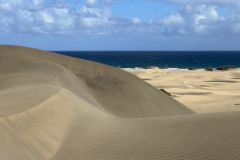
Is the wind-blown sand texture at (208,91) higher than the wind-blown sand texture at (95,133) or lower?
lower

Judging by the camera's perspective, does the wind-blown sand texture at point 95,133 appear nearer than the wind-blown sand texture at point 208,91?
Yes

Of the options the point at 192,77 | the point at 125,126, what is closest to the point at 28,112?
the point at 125,126

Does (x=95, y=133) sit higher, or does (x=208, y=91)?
(x=95, y=133)

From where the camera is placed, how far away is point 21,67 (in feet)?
46.6

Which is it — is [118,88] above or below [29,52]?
below

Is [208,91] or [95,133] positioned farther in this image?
[208,91]

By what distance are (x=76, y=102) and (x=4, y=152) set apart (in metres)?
3.60

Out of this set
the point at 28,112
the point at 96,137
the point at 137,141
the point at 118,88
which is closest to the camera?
the point at 137,141

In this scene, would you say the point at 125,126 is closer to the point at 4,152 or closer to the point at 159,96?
the point at 4,152

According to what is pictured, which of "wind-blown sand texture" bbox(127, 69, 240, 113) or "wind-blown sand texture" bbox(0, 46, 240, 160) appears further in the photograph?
"wind-blown sand texture" bbox(127, 69, 240, 113)

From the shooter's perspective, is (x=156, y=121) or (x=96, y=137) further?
(x=156, y=121)

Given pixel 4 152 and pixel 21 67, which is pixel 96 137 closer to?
pixel 4 152

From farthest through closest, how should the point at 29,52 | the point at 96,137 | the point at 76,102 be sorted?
the point at 29,52, the point at 76,102, the point at 96,137

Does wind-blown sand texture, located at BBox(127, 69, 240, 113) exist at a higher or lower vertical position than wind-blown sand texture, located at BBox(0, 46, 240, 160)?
lower
